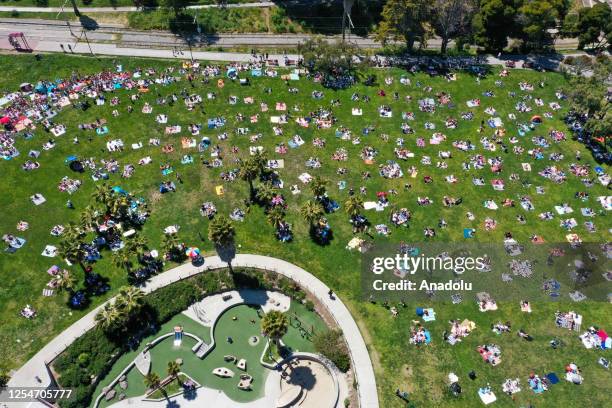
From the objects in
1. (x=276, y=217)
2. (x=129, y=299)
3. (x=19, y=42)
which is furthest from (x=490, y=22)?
(x=19, y=42)

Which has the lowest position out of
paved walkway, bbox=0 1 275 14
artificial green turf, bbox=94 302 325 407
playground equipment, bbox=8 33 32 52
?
artificial green turf, bbox=94 302 325 407

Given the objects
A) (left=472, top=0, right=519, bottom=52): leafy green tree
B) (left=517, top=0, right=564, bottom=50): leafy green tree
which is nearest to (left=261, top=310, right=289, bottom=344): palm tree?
(left=472, top=0, right=519, bottom=52): leafy green tree

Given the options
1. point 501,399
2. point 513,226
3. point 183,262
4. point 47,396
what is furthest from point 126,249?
point 513,226

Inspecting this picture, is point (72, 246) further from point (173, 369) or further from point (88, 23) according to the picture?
point (88, 23)

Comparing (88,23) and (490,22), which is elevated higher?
(88,23)

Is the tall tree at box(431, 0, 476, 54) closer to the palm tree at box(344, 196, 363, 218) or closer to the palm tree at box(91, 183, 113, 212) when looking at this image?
the palm tree at box(344, 196, 363, 218)

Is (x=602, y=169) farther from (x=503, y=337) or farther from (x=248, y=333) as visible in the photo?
(x=248, y=333)

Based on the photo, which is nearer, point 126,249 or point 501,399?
point 501,399
